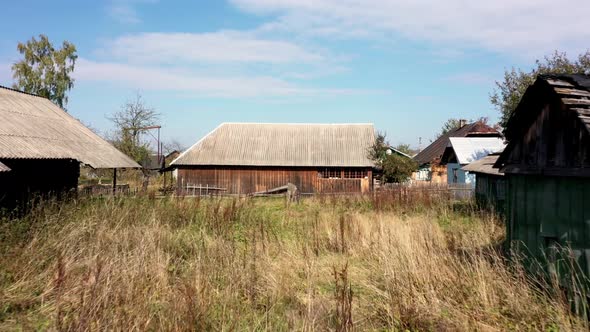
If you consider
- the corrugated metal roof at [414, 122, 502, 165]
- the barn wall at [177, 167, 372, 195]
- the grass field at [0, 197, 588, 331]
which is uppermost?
the corrugated metal roof at [414, 122, 502, 165]

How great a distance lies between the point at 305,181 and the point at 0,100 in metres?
18.3

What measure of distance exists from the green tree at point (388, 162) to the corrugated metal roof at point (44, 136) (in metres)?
17.2

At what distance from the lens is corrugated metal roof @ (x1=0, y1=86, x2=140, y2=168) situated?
477 inches

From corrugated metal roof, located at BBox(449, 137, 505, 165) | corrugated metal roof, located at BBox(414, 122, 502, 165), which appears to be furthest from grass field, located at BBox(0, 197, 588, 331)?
corrugated metal roof, located at BBox(414, 122, 502, 165)

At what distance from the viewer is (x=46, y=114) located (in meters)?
16.4

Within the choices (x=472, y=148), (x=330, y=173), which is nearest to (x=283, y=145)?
(x=330, y=173)

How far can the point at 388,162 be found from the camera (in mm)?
29266

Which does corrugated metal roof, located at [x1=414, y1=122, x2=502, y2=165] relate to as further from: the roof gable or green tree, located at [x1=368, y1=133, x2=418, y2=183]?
the roof gable

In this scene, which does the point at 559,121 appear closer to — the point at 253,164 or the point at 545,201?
the point at 545,201

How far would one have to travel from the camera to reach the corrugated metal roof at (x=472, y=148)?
26.6m

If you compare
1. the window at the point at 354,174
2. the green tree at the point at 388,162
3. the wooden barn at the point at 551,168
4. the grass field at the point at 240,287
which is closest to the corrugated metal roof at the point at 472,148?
the green tree at the point at 388,162

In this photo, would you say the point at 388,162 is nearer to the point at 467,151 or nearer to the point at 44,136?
the point at 467,151

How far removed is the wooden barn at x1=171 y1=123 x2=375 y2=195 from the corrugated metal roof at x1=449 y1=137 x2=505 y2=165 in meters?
5.56

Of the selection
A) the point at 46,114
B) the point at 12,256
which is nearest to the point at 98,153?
the point at 46,114
